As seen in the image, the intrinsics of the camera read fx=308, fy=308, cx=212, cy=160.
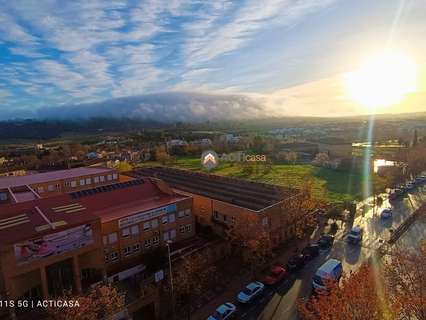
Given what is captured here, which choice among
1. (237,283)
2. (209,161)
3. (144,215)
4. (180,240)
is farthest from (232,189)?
(209,161)

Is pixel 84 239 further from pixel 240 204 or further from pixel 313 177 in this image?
pixel 313 177

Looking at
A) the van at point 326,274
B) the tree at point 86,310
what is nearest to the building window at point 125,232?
the tree at point 86,310

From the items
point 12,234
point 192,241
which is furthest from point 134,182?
point 12,234

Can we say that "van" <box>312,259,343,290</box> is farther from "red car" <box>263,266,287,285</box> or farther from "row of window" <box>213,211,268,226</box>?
"row of window" <box>213,211,268,226</box>

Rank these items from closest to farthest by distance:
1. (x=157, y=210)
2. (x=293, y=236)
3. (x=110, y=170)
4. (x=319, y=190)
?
(x=157, y=210) → (x=293, y=236) → (x=110, y=170) → (x=319, y=190)

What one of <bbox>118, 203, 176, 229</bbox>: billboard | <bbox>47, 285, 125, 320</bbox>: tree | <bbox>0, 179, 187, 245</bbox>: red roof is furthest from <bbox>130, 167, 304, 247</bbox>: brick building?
<bbox>47, 285, 125, 320</bbox>: tree

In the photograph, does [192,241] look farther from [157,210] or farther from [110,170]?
[110,170]

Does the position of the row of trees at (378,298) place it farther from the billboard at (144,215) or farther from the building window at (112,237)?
the building window at (112,237)
